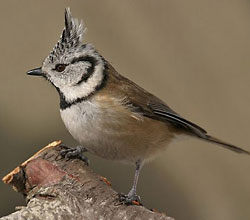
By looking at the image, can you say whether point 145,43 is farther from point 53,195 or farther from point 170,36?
point 53,195

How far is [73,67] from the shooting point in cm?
395

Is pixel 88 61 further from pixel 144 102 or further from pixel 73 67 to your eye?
pixel 144 102

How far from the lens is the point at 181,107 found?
6.31 metres

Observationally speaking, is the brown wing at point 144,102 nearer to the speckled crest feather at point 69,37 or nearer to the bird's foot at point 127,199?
the speckled crest feather at point 69,37

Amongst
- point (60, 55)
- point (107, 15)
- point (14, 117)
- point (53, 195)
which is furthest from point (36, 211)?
point (107, 15)

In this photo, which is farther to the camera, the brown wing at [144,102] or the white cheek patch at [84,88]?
the brown wing at [144,102]

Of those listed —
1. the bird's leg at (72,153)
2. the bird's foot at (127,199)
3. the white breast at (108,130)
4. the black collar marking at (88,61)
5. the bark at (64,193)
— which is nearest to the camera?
the bark at (64,193)

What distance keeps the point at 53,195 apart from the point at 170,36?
351cm

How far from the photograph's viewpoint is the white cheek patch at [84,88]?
3854 mm

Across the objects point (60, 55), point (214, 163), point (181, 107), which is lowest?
point (214, 163)

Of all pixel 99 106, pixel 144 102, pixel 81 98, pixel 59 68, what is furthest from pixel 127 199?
pixel 59 68

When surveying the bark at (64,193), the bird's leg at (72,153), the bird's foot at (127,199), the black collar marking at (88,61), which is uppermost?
the black collar marking at (88,61)

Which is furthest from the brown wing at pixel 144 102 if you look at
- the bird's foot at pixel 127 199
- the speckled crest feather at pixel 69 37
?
the bird's foot at pixel 127 199

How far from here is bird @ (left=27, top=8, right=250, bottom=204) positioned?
3795 mm
